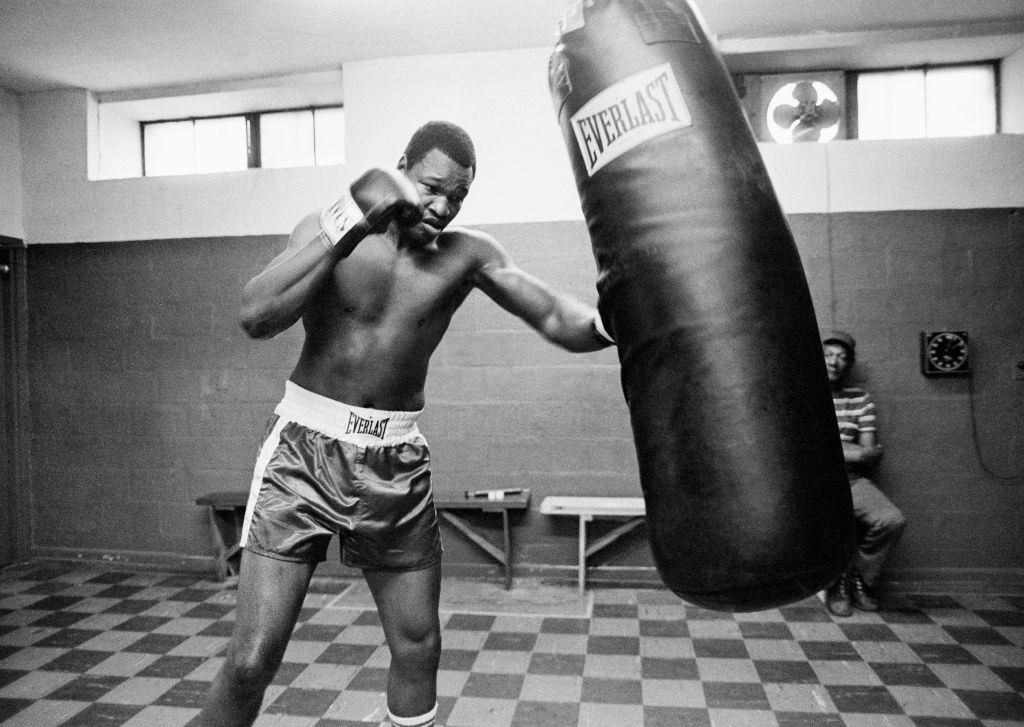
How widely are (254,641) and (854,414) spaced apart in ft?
9.87

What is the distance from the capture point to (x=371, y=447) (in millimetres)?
1851

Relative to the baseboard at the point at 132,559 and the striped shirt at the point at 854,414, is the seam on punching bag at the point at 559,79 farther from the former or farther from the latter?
the baseboard at the point at 132,559

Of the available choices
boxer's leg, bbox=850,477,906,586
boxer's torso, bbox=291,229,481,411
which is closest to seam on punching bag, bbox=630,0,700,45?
boxer's torso, bbox=291,229,481,411

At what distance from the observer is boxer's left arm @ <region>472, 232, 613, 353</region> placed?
1821mm

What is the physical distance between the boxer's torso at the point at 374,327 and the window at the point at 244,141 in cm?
289

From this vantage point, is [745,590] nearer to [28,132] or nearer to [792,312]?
[792,312]

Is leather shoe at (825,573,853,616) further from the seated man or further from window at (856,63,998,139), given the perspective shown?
window at (856,63,998,139)

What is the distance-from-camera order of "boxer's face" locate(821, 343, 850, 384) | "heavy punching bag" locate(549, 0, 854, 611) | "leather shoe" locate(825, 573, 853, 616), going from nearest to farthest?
"heavy punching bag" locate(549, 0, 854, 611), "leather shoe" locate(825, 573, 853, 616), "boxer's face" locate(821, 343, 850, 384)

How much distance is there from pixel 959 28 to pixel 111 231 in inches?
184

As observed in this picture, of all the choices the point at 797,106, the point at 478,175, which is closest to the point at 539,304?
the point at 478,175

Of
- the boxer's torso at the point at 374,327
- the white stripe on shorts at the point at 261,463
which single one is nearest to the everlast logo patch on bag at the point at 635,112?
the boxer's torso at the point at 374,327

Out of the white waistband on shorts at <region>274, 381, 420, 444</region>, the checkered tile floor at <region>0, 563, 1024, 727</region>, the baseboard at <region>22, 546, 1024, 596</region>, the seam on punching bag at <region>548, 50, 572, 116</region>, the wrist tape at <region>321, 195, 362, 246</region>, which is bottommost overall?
the checkered tile floor at <region>0, 563, 1024, 727</region>

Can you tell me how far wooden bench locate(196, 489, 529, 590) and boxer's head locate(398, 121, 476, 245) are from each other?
2331 millimetres

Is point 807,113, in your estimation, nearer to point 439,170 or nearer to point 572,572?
point 572,572
